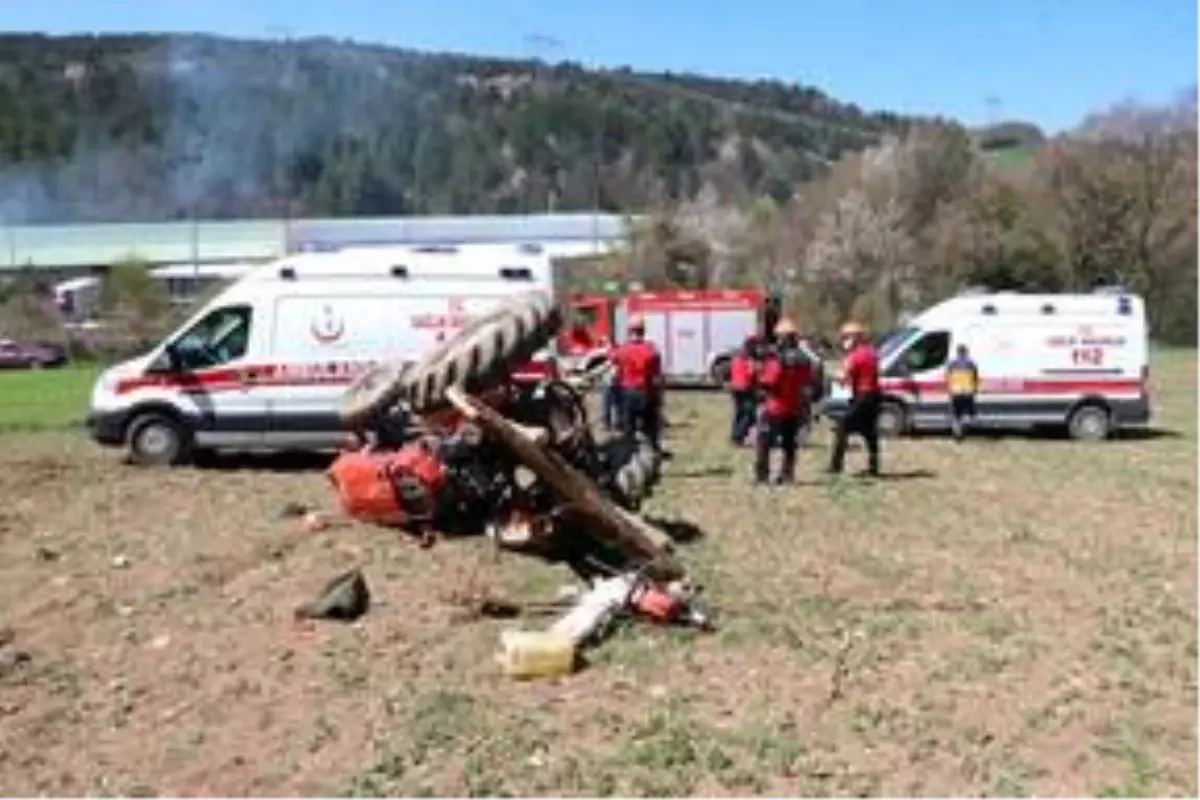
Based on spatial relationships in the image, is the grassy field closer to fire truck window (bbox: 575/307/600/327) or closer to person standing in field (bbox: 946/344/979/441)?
fire truck window (bbox: 575/307/600/327)

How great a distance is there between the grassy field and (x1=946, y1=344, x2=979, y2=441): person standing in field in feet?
45.8

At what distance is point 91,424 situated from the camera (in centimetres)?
2339

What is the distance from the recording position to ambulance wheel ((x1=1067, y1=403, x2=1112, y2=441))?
30.1 m

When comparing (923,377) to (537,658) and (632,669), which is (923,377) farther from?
(537,658)

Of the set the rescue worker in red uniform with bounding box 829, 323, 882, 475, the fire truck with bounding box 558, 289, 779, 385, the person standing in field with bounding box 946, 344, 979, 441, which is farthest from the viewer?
the fire truck with bounding box 558, 289, 779, 385

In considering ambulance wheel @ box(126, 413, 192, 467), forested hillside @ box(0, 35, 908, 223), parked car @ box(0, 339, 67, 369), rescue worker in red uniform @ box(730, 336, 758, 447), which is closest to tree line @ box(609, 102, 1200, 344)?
forested hillside @ box(0, 35, 908, 223)

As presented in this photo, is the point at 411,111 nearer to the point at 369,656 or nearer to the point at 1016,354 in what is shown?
the point at 1016,354

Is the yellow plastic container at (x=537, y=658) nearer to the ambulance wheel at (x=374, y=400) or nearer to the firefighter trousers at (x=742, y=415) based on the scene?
the ambulance wheel at (x=374, y=400)

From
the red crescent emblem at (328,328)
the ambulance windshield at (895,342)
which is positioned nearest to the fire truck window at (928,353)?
the ambulance windshield at (895,342)

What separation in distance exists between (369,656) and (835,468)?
1151cm

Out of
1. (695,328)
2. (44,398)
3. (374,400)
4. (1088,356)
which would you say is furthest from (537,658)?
(44,398)

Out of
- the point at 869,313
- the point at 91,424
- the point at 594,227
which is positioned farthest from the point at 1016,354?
the point at 594,227

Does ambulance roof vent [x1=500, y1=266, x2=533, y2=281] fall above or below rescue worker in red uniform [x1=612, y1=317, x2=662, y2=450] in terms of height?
above

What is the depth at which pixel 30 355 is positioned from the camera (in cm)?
7388
